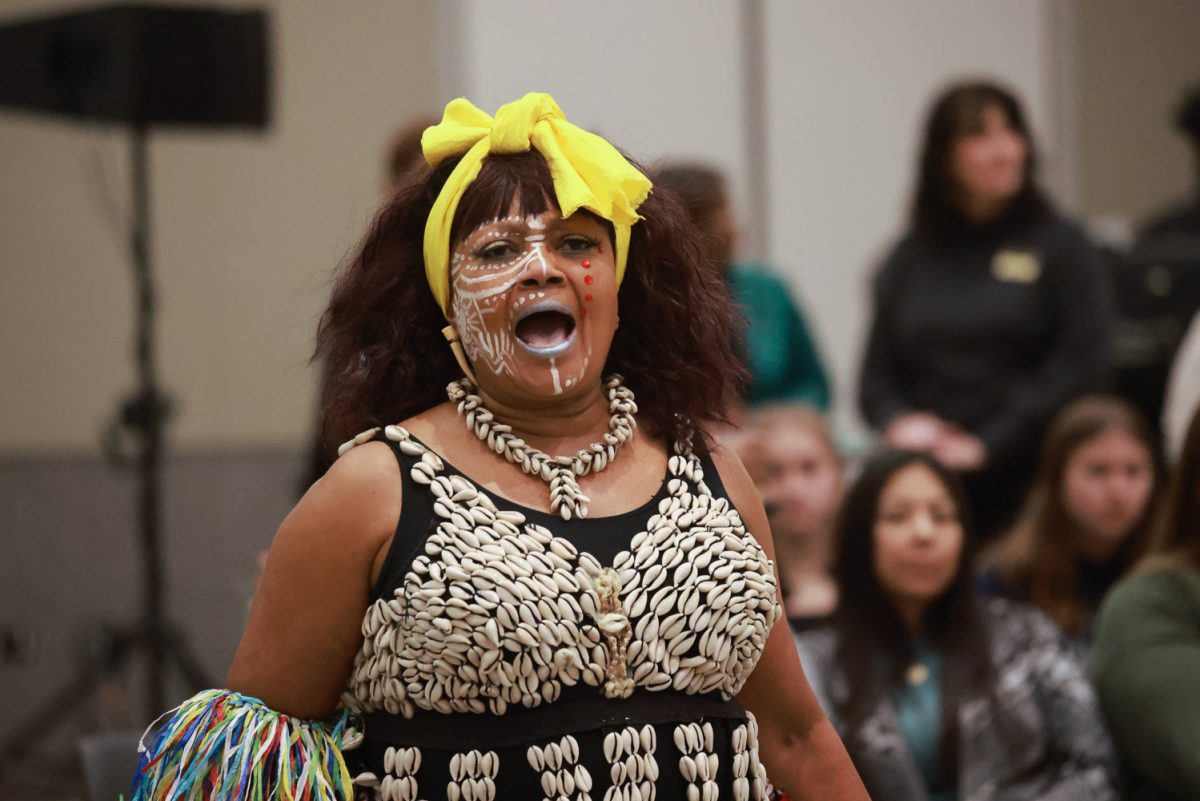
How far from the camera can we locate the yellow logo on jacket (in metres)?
4.34

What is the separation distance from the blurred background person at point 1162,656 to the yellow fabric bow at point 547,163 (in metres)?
1.35

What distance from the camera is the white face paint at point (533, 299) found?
6.49 feet

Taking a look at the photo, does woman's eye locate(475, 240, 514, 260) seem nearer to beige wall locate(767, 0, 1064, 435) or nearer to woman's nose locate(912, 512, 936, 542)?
woman's nose locate(912, 512, 936, 542)

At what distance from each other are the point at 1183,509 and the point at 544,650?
1656mm

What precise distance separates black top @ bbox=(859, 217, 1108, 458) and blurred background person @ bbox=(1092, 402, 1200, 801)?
3.67 ft

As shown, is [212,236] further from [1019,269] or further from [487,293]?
[487,293]

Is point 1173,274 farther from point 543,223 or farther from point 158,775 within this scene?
point 158,775

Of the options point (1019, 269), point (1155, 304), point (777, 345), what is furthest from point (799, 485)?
point (1155, 304)

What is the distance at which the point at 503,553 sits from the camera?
6.22 feet

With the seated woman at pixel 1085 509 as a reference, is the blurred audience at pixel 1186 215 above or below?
above

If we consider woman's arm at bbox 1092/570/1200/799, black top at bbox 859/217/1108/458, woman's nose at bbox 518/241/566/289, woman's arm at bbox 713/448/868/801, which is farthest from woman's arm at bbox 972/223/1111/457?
woman's nose at bbox 518/241/566/289

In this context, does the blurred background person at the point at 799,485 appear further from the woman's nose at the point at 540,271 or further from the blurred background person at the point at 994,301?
the woman's nose at the point at 540,271

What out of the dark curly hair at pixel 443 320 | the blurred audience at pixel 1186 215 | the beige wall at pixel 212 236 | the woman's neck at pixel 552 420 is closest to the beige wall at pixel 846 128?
the blurred audience at pixel 1186 215

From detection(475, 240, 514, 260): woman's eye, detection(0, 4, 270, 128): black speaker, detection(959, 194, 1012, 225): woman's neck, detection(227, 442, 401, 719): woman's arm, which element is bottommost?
detection(227, 442, 401, 719): woman's arm
